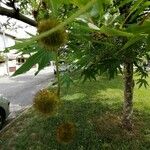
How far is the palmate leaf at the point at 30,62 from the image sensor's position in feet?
3.39

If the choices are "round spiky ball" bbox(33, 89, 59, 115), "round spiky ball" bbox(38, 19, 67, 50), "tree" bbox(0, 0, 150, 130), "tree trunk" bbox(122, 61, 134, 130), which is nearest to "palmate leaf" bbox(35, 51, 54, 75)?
"tree" bbox(0, 0, 150, 130)

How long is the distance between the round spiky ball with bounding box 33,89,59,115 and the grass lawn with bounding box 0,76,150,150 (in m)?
7.13

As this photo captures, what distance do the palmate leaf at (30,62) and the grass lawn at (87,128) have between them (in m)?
6.98

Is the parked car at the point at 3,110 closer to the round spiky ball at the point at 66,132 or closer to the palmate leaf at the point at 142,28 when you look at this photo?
the round spiky ball at the point at 66,132

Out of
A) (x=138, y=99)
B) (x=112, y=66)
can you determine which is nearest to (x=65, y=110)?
(x=138, y=99)

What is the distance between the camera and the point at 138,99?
53.5 ft

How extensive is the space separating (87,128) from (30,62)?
10.4 meters

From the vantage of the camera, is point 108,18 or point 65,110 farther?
point 65,110

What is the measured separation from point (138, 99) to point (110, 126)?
16.9ft

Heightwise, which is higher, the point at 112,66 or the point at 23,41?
the point at 23,41

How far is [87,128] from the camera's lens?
11305 mm

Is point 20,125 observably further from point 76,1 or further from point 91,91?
point 76,1

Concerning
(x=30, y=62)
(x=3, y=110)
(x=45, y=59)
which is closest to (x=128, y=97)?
(x=3, y=110)

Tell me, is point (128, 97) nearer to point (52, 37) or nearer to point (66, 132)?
point (66, 132)
